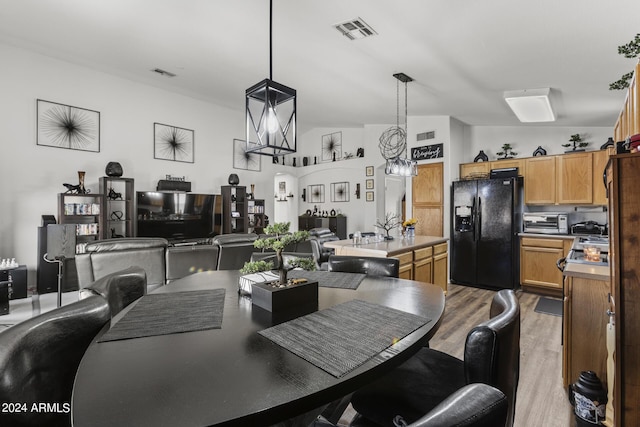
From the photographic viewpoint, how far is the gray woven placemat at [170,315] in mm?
1083

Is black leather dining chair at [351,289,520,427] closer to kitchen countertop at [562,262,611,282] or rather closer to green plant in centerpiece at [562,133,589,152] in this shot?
kitchen countertop at [562,262,611,282]

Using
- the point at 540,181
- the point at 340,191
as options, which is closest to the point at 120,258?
the point at 540,181

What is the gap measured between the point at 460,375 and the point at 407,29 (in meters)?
2.87

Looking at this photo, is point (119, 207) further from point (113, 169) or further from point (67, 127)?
point (67, 127)

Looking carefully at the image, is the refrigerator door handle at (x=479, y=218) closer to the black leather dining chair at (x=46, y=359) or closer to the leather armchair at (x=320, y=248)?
the leather armchair at (x=320, y=248)

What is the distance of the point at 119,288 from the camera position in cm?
165

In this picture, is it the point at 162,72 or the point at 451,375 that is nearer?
the point at 451,375

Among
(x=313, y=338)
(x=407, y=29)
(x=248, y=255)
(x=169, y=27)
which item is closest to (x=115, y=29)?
(x=169, y=27)

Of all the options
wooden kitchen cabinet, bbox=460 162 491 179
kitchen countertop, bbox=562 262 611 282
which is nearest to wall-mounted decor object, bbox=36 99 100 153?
wooden kitchen cabinet, bbox=460 162 491 179

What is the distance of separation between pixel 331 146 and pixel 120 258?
21.9ft

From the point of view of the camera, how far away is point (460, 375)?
4.26 ft

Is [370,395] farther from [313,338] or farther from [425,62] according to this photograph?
[425,62]

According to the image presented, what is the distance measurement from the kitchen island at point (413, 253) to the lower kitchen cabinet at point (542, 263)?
139 cm

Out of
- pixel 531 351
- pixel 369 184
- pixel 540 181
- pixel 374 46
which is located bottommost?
pixel 531 351
